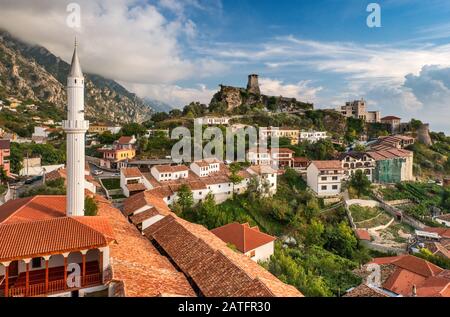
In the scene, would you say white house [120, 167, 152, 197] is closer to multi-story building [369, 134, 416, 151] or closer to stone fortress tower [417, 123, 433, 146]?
multi-story building [369, 134, 416, 151]

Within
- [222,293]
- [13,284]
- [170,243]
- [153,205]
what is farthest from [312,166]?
[13,284]

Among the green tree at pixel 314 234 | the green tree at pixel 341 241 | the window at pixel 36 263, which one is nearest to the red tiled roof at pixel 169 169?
the green tree at pixel 314 234

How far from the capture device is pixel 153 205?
2070 centimetres

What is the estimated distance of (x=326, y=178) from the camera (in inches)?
1296

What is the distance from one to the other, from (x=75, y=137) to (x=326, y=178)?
25558 mm

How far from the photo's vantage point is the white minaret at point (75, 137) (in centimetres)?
1347

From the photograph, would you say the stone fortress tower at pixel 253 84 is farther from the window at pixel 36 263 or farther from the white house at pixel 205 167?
the window at pixel 36 263

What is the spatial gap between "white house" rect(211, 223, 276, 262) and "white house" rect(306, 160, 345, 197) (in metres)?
14.9

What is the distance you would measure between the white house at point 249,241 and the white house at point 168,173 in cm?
1023

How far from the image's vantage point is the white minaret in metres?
13.5

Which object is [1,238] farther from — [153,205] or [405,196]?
[405,196]

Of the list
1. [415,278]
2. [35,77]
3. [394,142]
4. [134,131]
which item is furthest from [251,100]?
[35,77]

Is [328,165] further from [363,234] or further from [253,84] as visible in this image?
[253,84]
